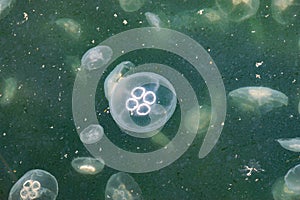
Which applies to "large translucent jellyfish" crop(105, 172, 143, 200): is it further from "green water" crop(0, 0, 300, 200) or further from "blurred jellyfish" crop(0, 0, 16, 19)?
"blurred jellyfish" crop(0, 0, 16, 19)

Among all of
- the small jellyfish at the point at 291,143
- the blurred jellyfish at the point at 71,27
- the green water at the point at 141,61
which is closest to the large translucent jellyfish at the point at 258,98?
the green water at the point at 141,61

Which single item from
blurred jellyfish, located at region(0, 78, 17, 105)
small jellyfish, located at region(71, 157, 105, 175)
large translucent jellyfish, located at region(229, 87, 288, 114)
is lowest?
small jellyfish, located at region(71, 157, 105, 175)

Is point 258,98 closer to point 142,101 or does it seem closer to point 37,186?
point 142,101

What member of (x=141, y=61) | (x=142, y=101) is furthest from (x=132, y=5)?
(x=142, y=101)

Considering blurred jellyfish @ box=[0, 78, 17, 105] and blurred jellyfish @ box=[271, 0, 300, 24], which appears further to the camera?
blurred jellyfish @ box=[0, 78, 17, 105]

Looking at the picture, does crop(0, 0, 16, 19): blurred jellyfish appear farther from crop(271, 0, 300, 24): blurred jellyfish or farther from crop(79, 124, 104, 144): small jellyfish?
crop(271, 0, 300, 24): blurred jellyfish

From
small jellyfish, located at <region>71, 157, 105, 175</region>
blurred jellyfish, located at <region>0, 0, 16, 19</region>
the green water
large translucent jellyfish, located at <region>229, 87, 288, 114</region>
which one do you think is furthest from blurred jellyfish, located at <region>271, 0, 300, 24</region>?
blurred jellyfish, located at <region>0, 0, 16, 19</region>

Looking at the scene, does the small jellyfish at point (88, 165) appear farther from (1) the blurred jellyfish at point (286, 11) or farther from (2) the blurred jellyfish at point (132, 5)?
(1) the blurred jellyfish at point (286, 11)

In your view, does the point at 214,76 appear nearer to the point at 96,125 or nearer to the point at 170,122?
the point at 170,122

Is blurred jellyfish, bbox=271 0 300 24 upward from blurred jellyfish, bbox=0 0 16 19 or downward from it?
downward
